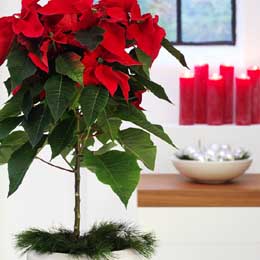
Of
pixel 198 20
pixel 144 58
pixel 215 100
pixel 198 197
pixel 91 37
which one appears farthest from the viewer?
pixel 198 20

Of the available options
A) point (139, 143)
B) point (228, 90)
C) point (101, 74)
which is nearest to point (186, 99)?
point (228, 90)

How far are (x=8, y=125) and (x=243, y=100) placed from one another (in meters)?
2.08

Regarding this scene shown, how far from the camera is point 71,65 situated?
2.98 ft

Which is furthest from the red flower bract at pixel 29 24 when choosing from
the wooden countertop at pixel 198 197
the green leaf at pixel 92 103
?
the wooden countertop at pixel 198 197

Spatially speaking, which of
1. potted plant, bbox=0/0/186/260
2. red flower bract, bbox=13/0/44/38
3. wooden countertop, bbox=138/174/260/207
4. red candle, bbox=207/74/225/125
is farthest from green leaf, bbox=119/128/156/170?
red candle, bbox=207/74/225/125

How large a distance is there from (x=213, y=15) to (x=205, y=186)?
950mm

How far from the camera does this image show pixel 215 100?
9.71 feet

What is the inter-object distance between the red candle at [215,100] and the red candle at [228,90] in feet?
0.09

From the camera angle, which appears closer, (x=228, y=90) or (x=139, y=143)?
(x=139, y=143)

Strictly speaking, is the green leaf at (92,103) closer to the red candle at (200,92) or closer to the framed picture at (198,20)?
the red candle at (200,92)

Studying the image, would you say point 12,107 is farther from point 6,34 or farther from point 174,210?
point 174,210

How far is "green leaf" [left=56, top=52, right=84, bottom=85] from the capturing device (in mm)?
905

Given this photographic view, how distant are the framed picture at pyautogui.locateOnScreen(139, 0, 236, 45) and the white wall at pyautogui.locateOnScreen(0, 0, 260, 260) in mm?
51

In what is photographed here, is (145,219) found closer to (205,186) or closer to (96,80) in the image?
(205,186)
